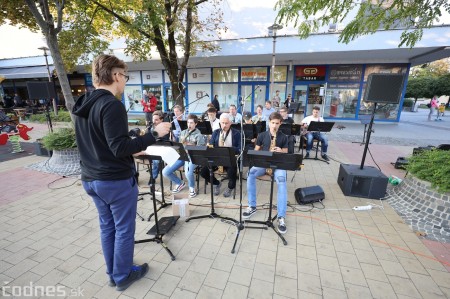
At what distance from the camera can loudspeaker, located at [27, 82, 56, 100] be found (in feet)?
21.8

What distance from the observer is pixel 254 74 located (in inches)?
569

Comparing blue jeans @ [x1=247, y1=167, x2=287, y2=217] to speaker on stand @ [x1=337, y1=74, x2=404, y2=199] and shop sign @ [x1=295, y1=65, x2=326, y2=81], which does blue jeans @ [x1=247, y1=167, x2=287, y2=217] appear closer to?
speaker on stand @ [x1=337, y1=74, x2=404, y2=199]

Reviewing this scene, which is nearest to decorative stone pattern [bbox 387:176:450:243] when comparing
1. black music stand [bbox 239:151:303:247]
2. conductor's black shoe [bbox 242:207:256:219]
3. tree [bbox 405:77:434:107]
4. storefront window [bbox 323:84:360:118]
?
black music stand [bbox 239:151:303:247]

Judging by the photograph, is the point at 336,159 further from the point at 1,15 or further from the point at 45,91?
the point at 1,15

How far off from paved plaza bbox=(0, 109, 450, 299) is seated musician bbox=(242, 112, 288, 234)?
0.19 metres

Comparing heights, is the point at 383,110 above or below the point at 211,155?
above

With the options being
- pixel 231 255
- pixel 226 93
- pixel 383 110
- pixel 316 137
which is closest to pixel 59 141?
pixel 231 255

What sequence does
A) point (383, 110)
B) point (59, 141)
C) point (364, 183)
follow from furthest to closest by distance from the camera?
point (383, 110)
point (59, 141)
point (364, 183)

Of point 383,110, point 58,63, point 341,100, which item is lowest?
point 383,110

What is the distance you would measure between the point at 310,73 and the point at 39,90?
1351 centimetres

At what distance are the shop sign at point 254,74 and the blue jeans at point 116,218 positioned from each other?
13771 millimetres

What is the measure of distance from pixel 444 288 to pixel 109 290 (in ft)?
11.7

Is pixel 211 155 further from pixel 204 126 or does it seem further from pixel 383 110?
pixel 383 110

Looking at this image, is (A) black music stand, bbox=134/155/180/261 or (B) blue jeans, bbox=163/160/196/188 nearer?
(A) black music stand, bbox=134/155/180/261
